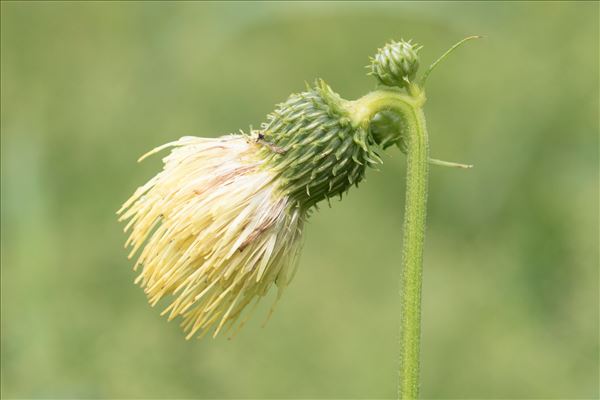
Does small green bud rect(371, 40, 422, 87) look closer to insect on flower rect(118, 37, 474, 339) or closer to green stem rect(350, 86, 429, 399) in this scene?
insect on flower rect(118, 37, 474, 339)

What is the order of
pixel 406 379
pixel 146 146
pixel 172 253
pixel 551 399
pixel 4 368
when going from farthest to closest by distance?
pixel 146 146
pixel 551 399
pixel 4 368
pixel 172 253
pixel 406 379

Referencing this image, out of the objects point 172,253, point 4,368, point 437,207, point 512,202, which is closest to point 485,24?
point 512,202

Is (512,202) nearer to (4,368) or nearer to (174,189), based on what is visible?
(4,368)

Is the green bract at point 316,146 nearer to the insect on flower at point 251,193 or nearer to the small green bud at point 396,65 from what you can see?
the insect on flower at point 251,193

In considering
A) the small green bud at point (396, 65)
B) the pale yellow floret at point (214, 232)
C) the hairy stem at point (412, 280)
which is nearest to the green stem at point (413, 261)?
the hairy stem at point (412, 280)

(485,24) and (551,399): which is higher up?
(485,24)

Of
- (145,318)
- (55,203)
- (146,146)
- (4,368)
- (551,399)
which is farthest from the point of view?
(146,146)

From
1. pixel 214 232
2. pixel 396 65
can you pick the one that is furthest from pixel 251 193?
pixel 396 65

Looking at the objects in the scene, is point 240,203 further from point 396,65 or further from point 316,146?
point 396,65
